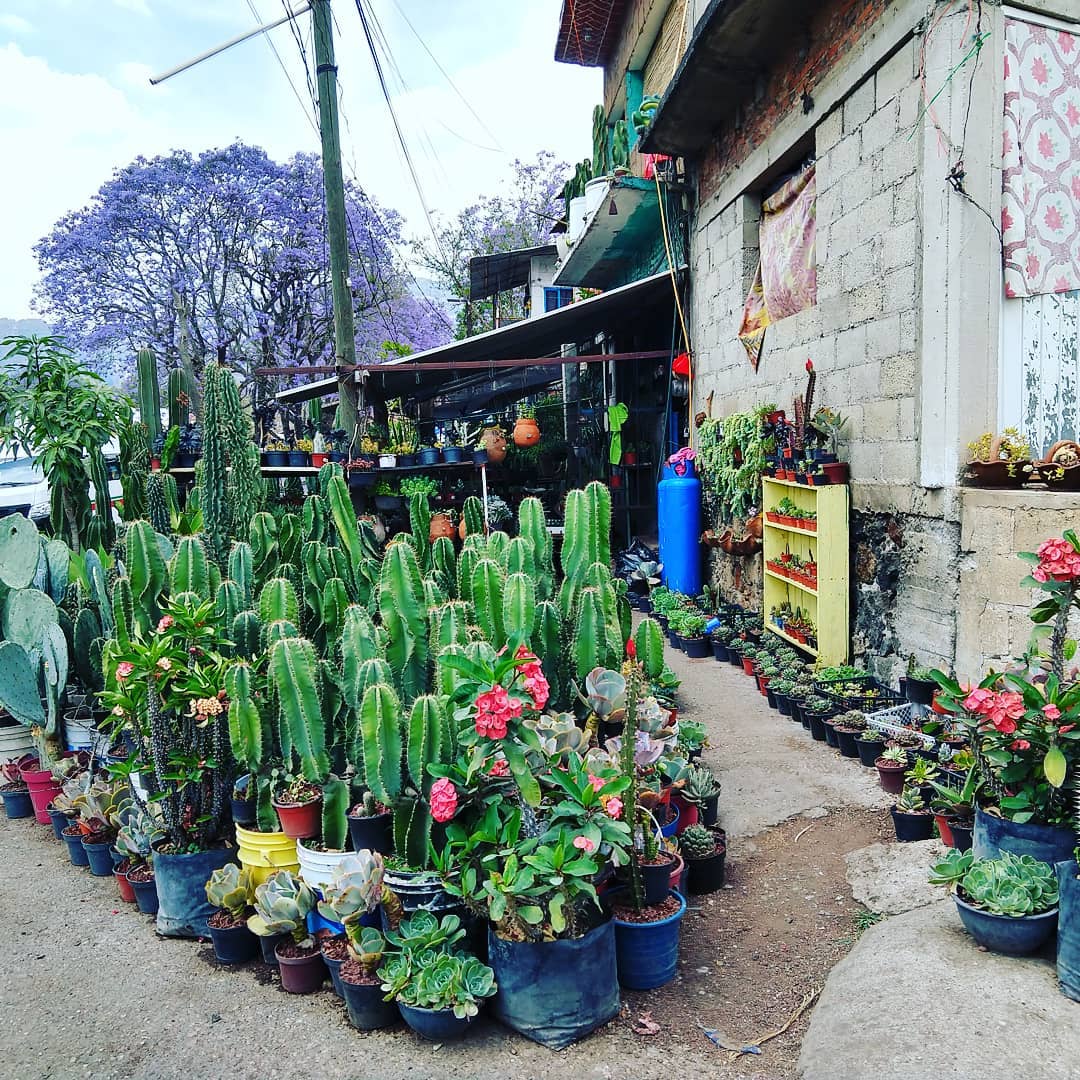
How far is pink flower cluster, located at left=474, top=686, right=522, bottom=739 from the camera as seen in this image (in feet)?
8.33

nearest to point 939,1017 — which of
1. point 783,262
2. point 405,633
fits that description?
point 405,633

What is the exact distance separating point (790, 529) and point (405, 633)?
3764 mm

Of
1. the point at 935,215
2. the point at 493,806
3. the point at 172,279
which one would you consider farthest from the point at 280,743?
the point at 172,279

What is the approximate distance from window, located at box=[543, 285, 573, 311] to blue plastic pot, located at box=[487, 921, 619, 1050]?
17.0 metres

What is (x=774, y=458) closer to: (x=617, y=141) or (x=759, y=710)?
(x=759, y=710)

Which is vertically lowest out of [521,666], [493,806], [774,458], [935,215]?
[493,806]

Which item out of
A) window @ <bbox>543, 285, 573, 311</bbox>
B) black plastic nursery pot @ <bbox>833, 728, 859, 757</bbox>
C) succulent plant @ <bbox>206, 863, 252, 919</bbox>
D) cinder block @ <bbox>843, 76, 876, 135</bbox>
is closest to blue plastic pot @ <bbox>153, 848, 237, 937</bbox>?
succulent plant @ <bbox>206, 863, 252, 919</bbox>

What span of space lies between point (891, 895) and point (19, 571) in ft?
17.0

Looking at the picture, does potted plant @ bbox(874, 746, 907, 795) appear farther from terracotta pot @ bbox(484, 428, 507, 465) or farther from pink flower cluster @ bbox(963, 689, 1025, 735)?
terracotta pot @ bbox(484, 428, 507, 465)

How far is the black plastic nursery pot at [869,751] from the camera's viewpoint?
183 inches

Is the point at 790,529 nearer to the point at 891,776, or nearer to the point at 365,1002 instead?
the point at 891,776

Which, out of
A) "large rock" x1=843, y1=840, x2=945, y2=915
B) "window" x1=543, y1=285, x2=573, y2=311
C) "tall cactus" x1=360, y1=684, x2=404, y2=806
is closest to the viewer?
"tall cactus" x1=360, y1=684, x2=404, y2=806

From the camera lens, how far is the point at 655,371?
1212 centimetres

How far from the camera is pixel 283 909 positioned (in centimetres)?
304
